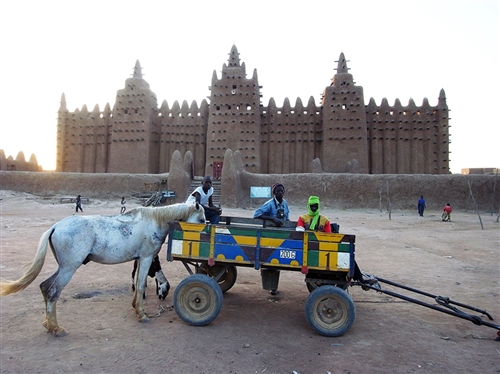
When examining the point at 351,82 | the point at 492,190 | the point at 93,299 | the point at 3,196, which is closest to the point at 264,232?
the point at 93,299

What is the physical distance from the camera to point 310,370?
3.69 m

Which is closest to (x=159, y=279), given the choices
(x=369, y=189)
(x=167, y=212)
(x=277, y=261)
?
(x=167, y=212)

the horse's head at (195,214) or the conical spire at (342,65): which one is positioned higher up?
the conical spire at (342,65)

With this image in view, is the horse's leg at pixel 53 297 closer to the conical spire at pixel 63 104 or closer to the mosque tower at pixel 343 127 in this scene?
the mosque tower at pixel 343 127

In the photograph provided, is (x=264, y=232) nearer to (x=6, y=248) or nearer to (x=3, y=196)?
(x=6, y=248)

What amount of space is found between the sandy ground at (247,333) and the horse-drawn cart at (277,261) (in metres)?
0.26

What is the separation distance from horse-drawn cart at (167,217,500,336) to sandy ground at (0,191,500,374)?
26 cm

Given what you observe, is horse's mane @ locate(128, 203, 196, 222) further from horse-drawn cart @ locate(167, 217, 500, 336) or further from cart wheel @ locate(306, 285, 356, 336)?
cart wheel @ locate(306, 285, 356, 336)

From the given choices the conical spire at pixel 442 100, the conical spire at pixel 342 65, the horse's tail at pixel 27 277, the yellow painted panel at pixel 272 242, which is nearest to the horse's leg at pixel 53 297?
the horse's tail at pixel 27 277

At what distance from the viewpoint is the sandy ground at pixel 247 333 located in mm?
3789

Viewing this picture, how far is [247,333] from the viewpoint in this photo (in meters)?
4.60

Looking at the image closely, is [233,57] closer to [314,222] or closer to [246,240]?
[314,222]

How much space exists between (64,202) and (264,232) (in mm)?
24365

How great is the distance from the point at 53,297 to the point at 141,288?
110cm
